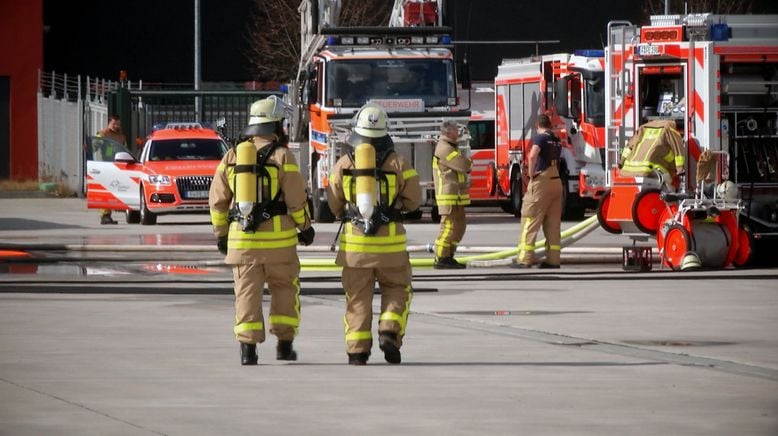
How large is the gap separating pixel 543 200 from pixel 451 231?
3.40ft

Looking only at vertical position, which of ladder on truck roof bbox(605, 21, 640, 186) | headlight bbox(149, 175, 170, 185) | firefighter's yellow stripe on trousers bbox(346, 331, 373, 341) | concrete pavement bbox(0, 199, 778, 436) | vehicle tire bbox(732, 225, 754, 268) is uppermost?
ladder on truck roof bbox(605, 21, 640, 186)

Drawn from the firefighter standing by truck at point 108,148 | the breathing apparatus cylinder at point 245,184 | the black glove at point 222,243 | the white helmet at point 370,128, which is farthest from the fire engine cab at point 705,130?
the firefighter standing by truck at point 108,148

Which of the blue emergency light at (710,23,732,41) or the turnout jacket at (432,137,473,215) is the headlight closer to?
the turnout jacket at (432,137,473,215)

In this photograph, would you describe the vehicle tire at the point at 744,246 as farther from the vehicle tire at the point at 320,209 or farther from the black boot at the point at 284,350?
the vehicle tire at the point at 320,209

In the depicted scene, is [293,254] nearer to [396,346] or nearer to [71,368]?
[396,346]

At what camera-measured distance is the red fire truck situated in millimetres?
26250

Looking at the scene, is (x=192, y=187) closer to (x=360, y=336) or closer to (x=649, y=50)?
(x=649, y=50)

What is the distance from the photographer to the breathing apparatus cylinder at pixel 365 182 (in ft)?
35.4

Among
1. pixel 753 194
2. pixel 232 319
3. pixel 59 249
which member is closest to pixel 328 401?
pixel 232 319

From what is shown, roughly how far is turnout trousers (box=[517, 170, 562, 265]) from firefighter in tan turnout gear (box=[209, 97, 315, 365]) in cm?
768

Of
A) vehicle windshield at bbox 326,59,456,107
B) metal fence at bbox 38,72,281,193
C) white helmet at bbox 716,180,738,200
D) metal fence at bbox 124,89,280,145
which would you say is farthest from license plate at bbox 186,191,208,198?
white helmet at bbox 716,180,738,200

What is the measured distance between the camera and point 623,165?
1842 centimetres

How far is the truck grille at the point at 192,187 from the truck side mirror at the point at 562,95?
601cm

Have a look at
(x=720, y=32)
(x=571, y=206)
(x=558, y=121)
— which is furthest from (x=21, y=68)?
(x=720, y=32)
